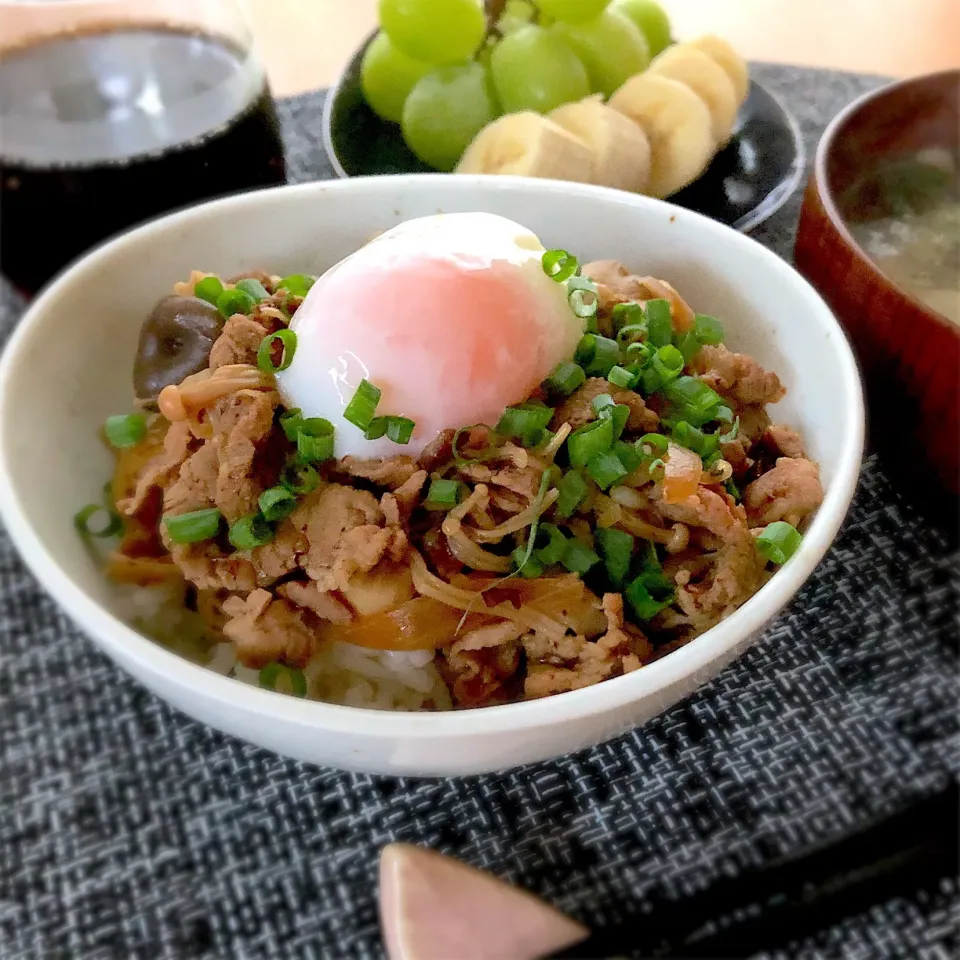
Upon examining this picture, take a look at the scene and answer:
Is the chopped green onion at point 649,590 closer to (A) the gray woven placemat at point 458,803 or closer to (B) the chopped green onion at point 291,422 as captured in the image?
(A) the gray woven placemat at point 458,803

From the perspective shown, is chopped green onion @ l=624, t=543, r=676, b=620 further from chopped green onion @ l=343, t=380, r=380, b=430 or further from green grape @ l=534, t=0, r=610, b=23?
green grape @ l=534, t=0, r=610, b=23

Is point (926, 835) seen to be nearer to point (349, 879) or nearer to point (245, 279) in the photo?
point (349, 879)

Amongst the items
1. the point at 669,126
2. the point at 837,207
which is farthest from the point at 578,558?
the point at 669,126

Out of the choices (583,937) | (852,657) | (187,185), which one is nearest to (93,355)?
(187,185)

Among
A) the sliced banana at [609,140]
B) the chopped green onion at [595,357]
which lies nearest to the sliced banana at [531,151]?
the sliced banana at [609,140]

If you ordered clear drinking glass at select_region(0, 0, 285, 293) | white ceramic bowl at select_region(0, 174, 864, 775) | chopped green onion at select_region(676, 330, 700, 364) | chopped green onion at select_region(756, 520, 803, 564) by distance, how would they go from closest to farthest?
white ceramic bowl at select_region(0, 174, 864, 775), chopped green onion at select_region(756, 520, 803, 564), chopped green onion at select_region(676, 330, 700, 364), clear drinking glass at select_region(0, 0, 285, 293)

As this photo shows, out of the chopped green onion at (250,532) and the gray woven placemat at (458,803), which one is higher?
the chopped green onion at (250,532)

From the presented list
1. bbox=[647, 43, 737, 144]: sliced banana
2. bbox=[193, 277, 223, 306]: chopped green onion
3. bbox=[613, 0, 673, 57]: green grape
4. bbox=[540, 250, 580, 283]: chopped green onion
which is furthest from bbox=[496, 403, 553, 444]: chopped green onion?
bbox=[613, 0, 673, 57]: green grape
